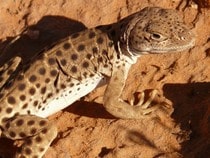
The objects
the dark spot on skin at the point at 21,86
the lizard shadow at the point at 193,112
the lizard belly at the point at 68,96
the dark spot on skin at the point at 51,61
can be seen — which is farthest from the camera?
the lizard belly at the point at 68,96

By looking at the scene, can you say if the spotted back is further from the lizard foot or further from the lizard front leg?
the lizard foot

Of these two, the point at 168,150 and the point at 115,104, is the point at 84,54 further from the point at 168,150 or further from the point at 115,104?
the point at 168,150

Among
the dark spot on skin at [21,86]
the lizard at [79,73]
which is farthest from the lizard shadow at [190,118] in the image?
the dark spot on skin at [21,86]

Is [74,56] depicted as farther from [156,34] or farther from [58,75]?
[156,34]

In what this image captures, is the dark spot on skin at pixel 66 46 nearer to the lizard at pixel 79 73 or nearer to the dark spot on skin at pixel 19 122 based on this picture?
the lizard at pixel 79 73

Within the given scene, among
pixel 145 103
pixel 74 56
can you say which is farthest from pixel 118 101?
pixel 74 56

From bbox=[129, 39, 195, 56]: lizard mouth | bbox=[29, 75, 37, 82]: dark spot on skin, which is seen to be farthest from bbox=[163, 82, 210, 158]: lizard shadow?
bbox=[29, 75, 37, 82]: dark spot on skin
